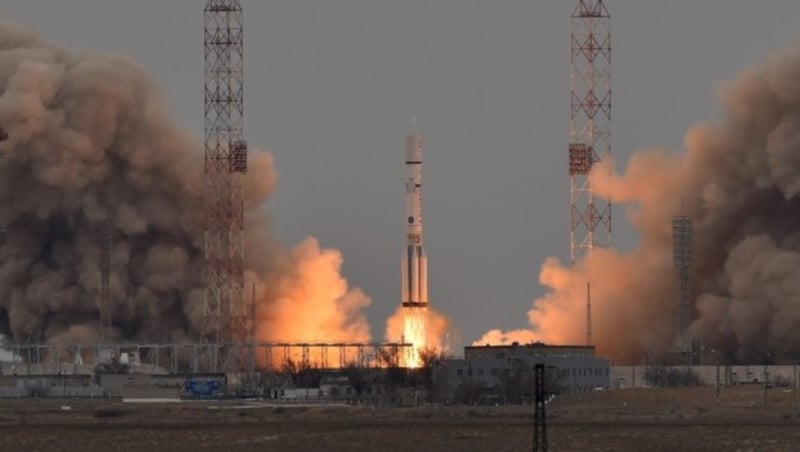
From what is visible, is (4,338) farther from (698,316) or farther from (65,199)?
(698,316)

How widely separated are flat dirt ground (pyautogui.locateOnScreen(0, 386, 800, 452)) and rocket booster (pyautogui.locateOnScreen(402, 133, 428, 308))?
61.2 feet

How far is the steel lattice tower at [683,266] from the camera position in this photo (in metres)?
152

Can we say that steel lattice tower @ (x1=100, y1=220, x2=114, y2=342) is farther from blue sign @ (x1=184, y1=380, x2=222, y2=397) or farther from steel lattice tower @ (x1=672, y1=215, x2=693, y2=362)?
steel lattice tower @ (x1=672, y1=215, x2=693, y2=362)

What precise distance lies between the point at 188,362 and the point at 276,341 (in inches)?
234

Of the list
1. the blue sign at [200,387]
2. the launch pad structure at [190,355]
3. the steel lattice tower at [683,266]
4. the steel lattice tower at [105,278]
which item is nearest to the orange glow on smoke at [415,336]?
the launch pad structure at [190,355]

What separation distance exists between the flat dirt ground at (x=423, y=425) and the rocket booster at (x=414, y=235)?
18.6 metres

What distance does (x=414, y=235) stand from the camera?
158750mm

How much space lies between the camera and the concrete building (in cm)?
15162

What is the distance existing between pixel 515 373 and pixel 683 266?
35.4 feet

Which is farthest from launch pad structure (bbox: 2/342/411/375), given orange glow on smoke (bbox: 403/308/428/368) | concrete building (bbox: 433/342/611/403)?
concrete building (bbox: 433/342/611/403)

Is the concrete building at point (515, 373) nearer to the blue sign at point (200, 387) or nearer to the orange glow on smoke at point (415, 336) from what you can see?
the orange glow on smoke at point (415, 336)

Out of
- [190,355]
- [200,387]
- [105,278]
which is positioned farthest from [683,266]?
[190,355]

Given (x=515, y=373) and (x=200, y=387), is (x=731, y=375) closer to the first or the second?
(x=515, y=373)

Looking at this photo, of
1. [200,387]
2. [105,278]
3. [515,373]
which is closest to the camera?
[515,373]
